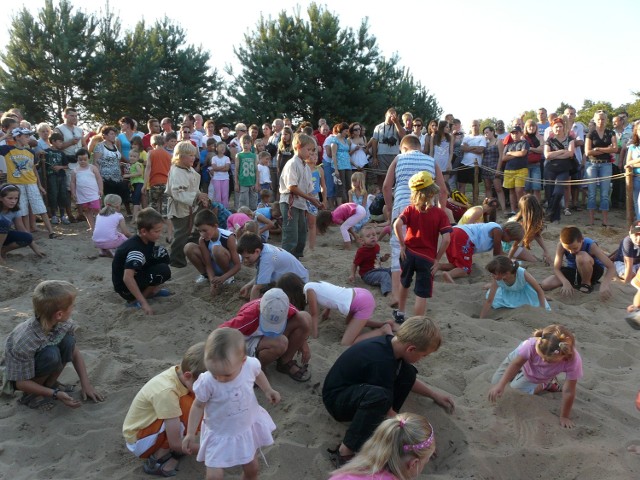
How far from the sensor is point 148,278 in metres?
5.74

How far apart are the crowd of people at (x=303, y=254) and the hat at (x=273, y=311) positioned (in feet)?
0.05


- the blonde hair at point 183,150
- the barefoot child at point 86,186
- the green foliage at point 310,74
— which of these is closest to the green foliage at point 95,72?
the green foliage at point 310,74

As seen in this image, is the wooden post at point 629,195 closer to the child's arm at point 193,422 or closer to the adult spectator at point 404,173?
the adult spectator at point 404,173

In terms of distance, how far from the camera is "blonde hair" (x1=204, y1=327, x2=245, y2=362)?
289 centimetres

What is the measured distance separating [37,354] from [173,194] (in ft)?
10.2

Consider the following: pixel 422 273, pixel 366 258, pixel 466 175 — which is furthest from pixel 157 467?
pixel 466 175

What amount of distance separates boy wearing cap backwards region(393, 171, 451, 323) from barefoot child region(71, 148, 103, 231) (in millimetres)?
5516

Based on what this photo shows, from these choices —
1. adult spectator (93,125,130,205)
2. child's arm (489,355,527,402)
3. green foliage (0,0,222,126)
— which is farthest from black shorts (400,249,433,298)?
green foliage (0,0,222,126)

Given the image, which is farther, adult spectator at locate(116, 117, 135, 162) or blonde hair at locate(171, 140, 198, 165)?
adult spectator at locate(116, 117, 135, 162)

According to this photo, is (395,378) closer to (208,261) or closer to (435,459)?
(435,459)

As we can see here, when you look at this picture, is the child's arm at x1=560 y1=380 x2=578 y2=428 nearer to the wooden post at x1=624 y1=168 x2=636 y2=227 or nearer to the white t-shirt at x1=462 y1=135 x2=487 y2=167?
the wooden post at x1=624 y1=168 x2=636 y2=227

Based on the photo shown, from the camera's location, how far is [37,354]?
388cm

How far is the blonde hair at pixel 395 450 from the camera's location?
2.37 metres

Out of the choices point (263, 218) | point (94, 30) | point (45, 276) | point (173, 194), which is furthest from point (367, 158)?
point (94, 30)
